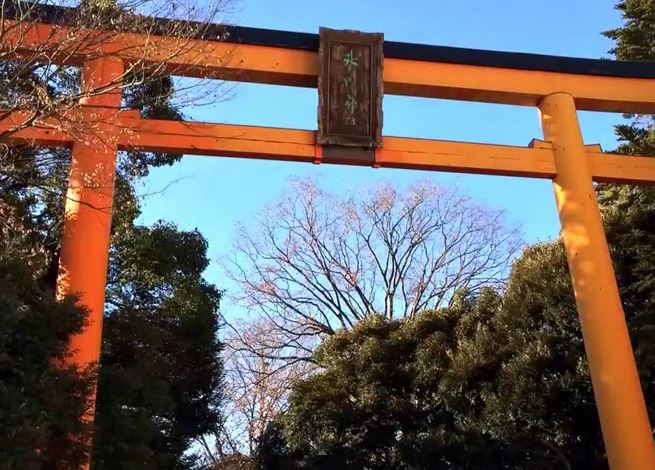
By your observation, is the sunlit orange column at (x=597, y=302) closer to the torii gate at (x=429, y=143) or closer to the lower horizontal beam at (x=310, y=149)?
the torii gate at (x=429, y=143)

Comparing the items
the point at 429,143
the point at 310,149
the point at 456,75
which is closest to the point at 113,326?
the point at 310,149

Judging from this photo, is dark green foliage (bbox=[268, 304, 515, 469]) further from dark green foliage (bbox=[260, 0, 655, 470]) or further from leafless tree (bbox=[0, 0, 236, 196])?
leafless tree (bbox=[0, 0, 236, 196])

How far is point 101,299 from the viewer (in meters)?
5.76

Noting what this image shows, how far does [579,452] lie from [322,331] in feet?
30.6

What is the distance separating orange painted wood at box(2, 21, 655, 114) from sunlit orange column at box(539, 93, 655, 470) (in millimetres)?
263

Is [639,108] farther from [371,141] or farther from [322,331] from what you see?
[322,331]

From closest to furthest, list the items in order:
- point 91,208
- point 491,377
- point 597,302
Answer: point 91,208 → point 597,302 → point 491,377

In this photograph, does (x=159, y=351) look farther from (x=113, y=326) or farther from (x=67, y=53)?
(x=67, y=53)

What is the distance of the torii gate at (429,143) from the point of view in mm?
5887

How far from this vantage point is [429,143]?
6887mm

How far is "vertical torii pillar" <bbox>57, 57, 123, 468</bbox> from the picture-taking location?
558 centimetres

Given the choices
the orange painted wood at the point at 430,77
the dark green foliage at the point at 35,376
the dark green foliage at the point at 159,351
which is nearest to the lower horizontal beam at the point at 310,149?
the orange painted wood at the point at 430,77

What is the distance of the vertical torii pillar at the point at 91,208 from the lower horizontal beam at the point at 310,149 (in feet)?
0.58

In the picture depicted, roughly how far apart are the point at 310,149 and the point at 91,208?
2021mm
